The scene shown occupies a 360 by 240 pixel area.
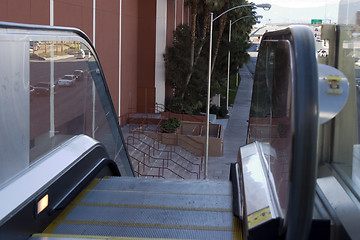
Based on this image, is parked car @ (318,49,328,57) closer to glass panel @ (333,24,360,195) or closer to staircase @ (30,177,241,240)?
glass panel @ (333,24,360,195)

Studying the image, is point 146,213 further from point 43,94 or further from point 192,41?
point 192,41

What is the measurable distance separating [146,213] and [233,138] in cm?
2802

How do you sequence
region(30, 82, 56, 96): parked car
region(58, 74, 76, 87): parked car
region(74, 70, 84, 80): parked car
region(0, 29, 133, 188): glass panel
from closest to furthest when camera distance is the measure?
region(0, 29, 133, 188): glass panel, region(30, 82, 56, 96): parked car, region(58, 74, 76, 87): parked car, region(74, 70, 84, 80): parked car

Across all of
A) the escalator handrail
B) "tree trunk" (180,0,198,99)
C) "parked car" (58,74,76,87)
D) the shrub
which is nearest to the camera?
the escalator handrail

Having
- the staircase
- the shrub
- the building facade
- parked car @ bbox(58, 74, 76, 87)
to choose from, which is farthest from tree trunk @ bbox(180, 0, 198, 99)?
the staircase

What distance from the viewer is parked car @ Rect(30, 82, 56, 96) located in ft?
13.0

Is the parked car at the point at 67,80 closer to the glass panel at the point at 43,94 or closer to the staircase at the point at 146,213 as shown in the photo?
the glass panel at the point at 43,94

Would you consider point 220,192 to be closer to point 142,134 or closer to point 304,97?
point 304,97

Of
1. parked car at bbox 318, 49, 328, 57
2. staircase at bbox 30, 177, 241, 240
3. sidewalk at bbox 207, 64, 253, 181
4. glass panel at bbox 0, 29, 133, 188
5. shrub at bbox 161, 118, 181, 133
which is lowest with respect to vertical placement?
sidewalk at bbox 207, 64, 253, 181

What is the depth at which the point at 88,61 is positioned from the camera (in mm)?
6410

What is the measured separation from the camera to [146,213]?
4.02m

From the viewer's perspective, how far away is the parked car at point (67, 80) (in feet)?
17.5

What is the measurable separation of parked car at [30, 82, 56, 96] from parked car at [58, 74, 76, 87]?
1.48ft

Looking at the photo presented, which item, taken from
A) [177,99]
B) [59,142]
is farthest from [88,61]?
[177,99]
